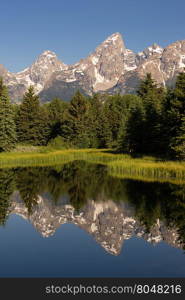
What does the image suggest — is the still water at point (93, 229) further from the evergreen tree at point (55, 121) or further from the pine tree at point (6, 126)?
the evergreen tree at point (55, 121)

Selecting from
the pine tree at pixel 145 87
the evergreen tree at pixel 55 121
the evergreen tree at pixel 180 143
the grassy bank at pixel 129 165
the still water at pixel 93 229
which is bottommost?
the still water at pixel 93 229

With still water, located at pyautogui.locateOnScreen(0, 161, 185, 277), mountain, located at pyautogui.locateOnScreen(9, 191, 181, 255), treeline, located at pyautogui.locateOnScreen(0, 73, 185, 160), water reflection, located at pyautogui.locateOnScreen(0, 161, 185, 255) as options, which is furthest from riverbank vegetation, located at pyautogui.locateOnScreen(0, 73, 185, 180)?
mountain, located at pyautogui.locateOnScreen(9, 191, 181, 255)

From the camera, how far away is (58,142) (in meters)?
89.2

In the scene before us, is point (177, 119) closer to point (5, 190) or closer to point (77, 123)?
point (5, 190)

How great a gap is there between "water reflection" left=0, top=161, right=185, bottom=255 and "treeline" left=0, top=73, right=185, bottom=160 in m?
13.6

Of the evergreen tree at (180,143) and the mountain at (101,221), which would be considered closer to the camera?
the mountain at (101,221)

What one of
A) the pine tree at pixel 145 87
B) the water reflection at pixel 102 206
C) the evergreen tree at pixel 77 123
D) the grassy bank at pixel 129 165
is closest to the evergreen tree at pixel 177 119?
the grassy bank at pixel 129 165

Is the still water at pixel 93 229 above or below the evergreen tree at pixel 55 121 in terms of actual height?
below

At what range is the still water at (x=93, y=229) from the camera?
17.3 metres

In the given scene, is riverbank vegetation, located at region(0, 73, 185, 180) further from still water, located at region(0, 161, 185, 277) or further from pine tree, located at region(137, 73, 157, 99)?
still water, located at region(0, 161, 185, 277)

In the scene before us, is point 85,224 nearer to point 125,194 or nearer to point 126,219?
point 126,219

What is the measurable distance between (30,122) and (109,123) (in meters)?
21.1

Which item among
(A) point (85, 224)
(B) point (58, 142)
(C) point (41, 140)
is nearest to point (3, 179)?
(A) point (85, 224)

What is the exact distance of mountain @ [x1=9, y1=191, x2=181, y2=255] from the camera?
845 inches
